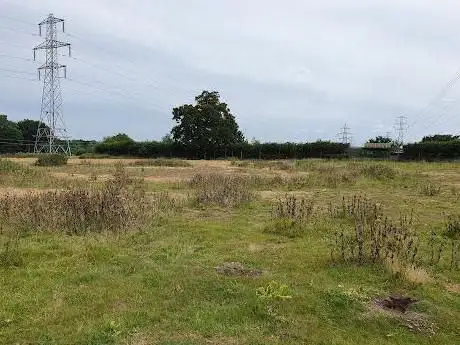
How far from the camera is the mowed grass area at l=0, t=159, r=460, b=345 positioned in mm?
4938

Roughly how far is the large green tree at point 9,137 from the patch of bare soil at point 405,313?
86839 mm

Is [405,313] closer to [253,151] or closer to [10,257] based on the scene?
[10,257]

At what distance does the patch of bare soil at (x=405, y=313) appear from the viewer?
520 centimetres

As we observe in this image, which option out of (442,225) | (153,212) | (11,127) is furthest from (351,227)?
(11,127)

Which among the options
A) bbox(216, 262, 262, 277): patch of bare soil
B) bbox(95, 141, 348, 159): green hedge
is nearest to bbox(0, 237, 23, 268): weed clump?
bbox(216, 262, 262, 277): patch of bare soil

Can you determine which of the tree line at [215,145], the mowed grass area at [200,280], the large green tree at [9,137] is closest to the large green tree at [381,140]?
the tree line at [215,145]

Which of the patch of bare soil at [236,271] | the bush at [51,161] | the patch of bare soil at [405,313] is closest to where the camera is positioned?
the patch of bare soil at [405,313]

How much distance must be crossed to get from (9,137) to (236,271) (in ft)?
294

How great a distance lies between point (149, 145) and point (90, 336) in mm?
62691

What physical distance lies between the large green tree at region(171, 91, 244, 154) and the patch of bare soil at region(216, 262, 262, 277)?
185 feet

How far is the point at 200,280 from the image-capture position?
6.27m

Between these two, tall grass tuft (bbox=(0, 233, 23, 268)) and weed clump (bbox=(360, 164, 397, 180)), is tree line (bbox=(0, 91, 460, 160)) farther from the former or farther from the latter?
tall grass tuft (bbox=(0, 233, 23, 268))

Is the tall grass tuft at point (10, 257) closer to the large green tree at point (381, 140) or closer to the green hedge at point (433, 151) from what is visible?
the green hedge at point (433, 151)

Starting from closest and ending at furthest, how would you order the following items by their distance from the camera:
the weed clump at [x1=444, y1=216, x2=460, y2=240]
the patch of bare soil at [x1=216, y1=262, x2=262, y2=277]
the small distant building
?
the patch of bare soil at [x1=216, y1=262, x2=262, y2=277], the weed clump at [x1=444, y1=216, x2=460, y2=240], the small distant building
